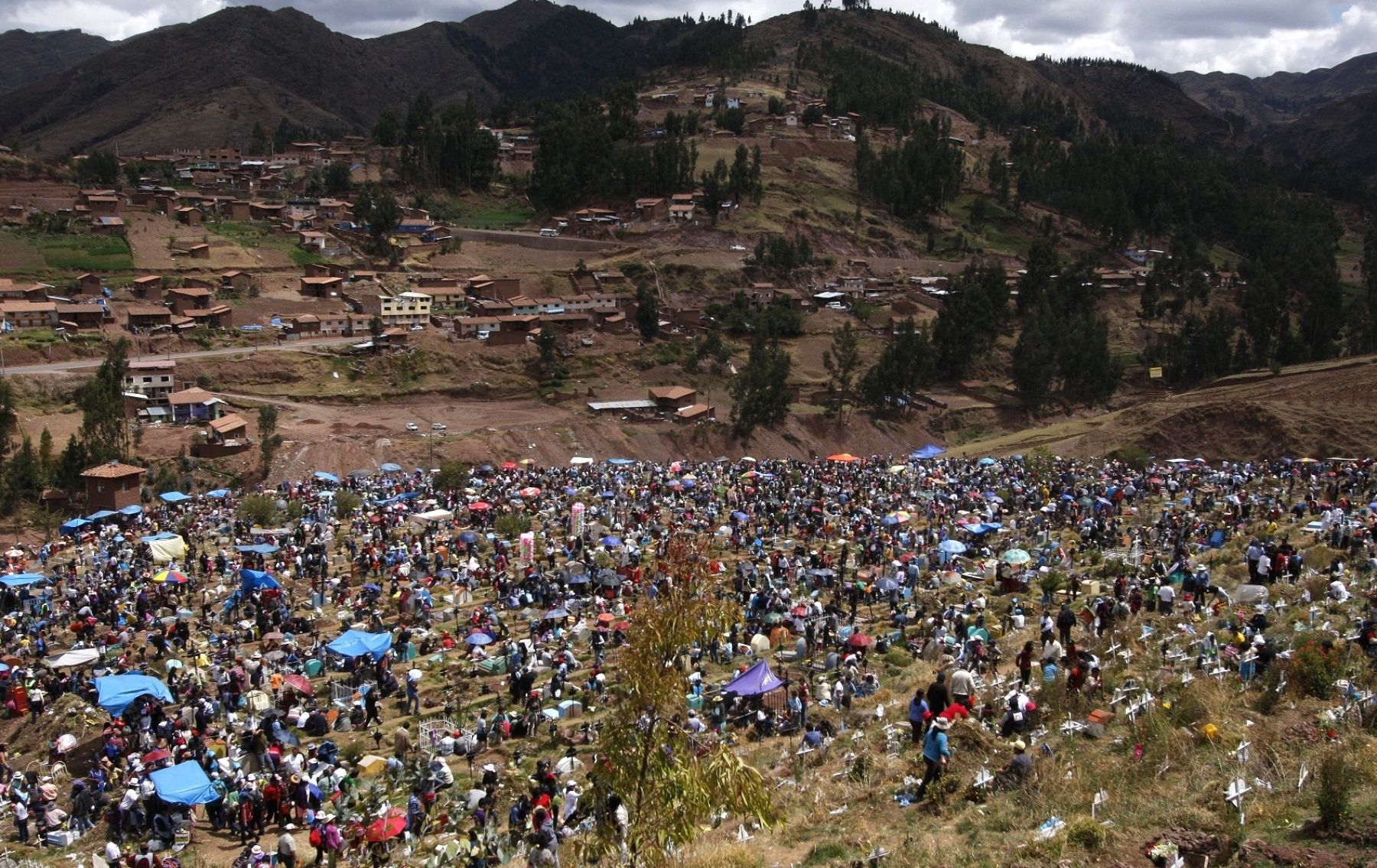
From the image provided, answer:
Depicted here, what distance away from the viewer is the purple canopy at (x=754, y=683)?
1525 cm

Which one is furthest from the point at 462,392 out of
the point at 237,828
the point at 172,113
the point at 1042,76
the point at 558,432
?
the point at 1042,76

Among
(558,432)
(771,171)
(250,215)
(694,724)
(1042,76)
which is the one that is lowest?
(558,432)

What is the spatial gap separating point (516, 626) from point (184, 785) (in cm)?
869

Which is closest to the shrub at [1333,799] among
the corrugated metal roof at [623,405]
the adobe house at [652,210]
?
the corrugated metal roof at [623,405]

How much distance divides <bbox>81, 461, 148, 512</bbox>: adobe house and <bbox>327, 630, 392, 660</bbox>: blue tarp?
77.8ft

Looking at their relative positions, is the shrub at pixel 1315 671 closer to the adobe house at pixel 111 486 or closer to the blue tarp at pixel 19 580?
the blue tarp at pixel 19 580

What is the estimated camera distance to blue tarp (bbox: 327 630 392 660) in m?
17.9

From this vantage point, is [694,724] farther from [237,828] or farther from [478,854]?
[237,828]

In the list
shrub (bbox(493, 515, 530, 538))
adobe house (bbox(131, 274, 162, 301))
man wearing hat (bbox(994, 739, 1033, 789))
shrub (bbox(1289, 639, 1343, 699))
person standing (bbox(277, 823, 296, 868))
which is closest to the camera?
man wearing hat (bbox(994, 739, 1033, 789))

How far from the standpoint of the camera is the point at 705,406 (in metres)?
55.9

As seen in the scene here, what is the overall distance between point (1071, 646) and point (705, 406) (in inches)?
1639

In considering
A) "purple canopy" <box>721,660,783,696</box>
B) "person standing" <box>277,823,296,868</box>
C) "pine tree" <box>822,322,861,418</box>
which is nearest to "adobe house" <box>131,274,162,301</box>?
"pine tree" <box>822,322,861,418</box>

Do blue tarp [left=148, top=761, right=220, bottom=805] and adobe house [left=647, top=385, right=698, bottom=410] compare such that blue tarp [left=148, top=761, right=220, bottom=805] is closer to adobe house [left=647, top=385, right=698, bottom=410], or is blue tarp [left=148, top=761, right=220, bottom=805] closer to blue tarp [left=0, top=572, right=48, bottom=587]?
blue tarp [left=0, top=572, right=48, bottom=587]

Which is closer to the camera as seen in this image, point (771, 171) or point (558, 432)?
point (558, 432)
